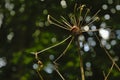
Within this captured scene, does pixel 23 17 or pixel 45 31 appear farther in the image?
pixel 23 17

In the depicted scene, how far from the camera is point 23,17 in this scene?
827 cm

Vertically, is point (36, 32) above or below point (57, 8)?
→ below

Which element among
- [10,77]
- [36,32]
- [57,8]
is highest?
[57,8]

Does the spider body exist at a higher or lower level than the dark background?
higher

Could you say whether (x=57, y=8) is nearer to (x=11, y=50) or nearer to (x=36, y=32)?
(x=36, y=32)

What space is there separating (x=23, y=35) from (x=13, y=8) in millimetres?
533

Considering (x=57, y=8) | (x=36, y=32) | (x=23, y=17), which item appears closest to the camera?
→ (x=57, y=8)

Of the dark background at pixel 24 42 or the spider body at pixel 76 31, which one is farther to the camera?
the dark background at pixel 24 42

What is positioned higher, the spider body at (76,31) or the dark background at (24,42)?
the spider body at (76,31)

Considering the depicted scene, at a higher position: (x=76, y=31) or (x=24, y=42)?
(x=76, y=31)

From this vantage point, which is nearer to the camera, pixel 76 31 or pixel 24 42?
pixel 76 31

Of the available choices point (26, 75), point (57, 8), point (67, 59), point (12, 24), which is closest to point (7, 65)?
point (12, 24)

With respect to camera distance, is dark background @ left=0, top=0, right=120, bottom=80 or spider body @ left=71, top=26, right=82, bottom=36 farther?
dark background @ left=0, top=0, right=120, bottom=80

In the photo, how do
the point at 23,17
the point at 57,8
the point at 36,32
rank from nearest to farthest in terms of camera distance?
the point at 57,8 → the point at 36,32 → the point at 23,17
